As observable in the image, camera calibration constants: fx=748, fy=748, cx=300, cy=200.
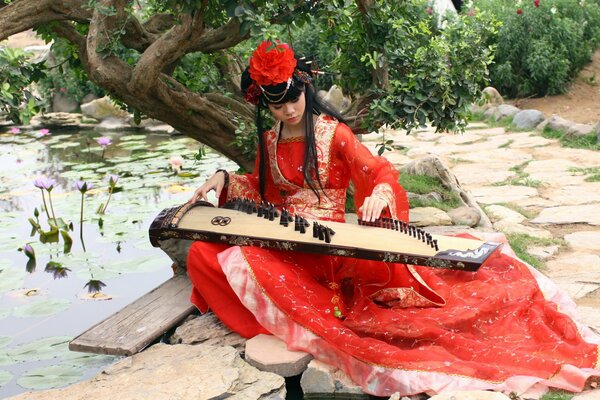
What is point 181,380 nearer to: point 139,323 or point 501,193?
point 139,323

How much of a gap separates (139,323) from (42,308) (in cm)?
81

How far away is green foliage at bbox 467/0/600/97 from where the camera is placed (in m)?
9.29

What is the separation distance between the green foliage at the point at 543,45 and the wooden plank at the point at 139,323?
6.93 meters

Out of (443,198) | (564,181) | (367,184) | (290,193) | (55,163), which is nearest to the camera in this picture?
(367,184)

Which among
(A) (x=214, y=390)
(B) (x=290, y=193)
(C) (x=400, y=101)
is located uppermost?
(C) (x=400, y=101)

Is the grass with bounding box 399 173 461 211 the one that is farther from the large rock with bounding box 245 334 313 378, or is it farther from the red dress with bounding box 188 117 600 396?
the large rock with bounding box 245 334 313 378

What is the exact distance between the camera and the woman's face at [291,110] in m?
3.25

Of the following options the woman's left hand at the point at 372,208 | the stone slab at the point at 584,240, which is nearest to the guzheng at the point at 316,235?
the woman's left hand at the point at 372,208

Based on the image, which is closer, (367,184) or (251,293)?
(251,293)

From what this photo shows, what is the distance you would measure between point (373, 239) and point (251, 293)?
536 millimetres

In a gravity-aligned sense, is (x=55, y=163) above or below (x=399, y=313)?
below

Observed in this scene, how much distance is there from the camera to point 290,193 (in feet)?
11.6

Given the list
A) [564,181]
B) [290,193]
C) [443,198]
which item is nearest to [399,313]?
[290,193]

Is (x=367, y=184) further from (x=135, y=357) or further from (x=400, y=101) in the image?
(x=135, y=357)
